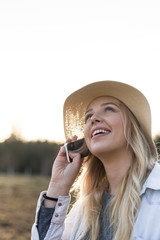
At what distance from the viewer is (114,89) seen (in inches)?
110

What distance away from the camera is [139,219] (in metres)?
2.30

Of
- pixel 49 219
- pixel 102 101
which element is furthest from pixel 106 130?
pixel 49 219

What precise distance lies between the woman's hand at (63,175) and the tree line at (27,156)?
52.5m

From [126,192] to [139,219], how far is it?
0.28 meters

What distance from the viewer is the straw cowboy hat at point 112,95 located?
2.73m

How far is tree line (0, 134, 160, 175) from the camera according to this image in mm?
58062

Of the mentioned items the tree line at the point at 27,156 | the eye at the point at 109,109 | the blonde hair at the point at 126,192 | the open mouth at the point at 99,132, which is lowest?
the tree line at the point at 27,156

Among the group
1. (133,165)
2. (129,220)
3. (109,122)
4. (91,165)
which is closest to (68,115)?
(91,165)

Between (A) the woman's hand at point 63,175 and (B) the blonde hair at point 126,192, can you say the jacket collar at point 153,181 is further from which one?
(A) the woman's hand at point 63,175

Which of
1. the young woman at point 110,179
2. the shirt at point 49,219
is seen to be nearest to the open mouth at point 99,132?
the young woman at point 110,179

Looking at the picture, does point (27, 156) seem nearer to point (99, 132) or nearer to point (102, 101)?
point (102, 101)

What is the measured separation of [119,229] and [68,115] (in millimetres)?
1422

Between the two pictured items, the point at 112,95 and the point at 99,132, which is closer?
the point at 99,132

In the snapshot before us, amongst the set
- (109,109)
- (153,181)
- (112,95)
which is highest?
(112,95)
